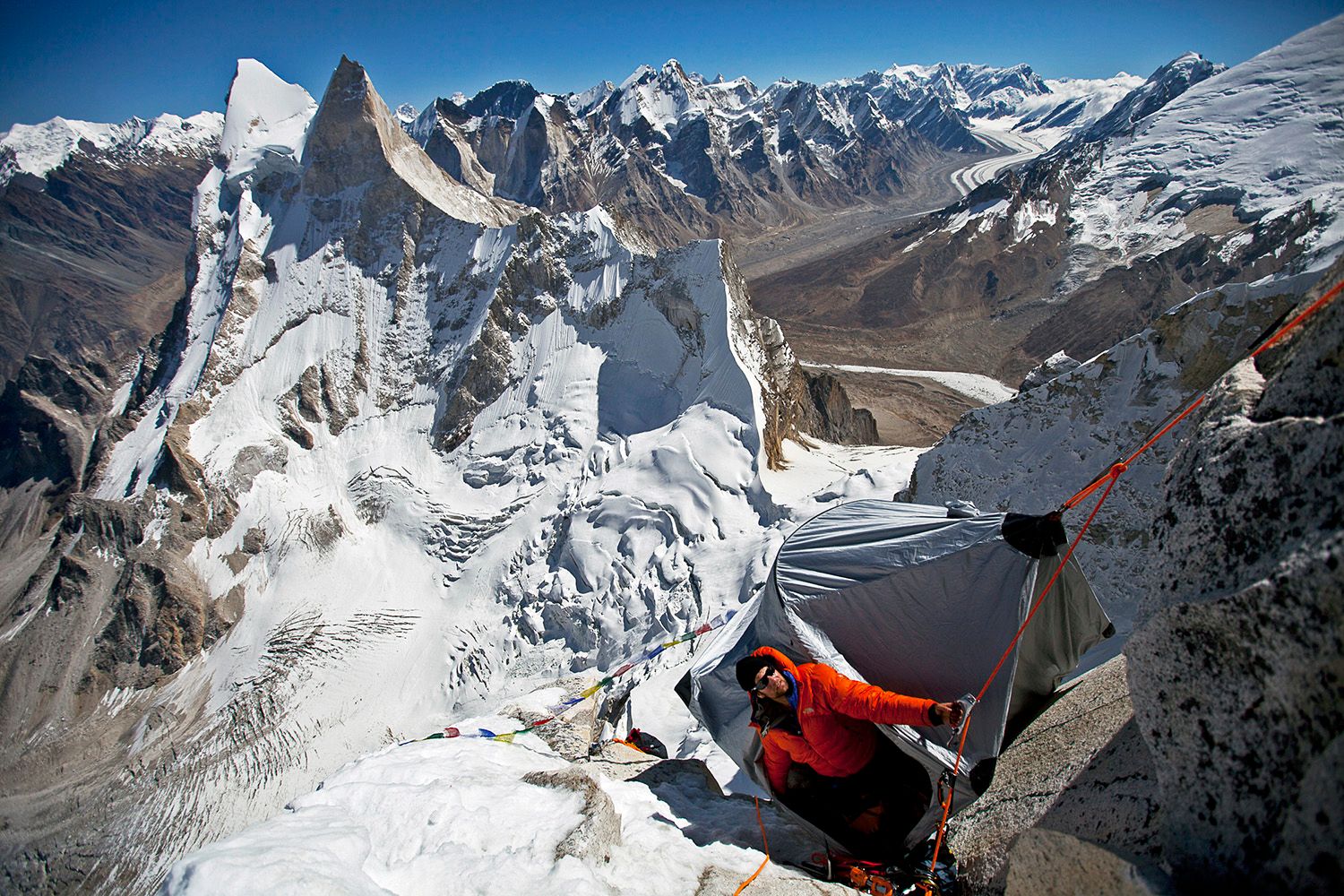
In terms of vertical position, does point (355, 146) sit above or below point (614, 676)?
above

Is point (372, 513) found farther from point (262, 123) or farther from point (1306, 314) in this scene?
point (262, 123)

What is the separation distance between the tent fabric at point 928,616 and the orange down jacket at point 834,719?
30cm

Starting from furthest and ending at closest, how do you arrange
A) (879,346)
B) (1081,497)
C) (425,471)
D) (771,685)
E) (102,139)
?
(102,139)
(879,346)
(425,471)
(1081,497)
(771,685)

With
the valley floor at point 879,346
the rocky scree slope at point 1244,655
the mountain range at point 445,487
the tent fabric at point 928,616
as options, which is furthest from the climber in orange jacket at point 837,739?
the valley floor at point 879,346

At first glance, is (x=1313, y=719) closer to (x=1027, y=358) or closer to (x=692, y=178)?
(x=1027, y=358)

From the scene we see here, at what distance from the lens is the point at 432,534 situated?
15.1m

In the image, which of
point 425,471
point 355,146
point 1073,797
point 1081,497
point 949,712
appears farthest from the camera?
point 355,146

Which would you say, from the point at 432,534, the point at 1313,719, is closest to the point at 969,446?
the point at 1313,719

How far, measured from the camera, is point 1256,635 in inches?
79.4

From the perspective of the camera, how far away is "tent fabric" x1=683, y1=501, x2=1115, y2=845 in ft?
14.3

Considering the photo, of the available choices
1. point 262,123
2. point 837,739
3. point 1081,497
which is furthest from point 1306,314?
point 262,123

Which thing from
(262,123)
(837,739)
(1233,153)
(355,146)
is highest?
(262,123)

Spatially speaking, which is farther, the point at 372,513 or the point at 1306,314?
the point at 372,513

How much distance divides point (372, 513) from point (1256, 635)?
17.2 m
